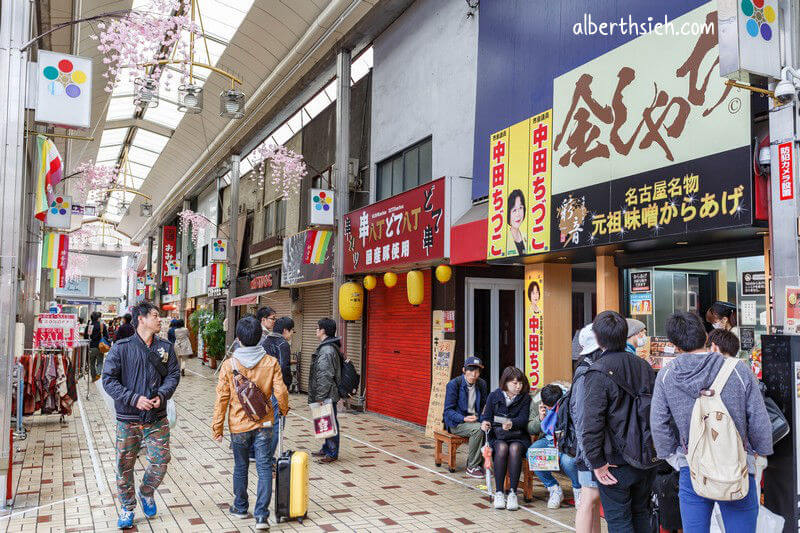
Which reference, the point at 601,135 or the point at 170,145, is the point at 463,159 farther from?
the point at 170,145

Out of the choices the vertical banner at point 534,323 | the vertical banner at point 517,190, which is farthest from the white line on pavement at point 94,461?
the vertical banner at point 517,190

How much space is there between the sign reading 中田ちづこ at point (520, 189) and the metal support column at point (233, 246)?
1452 cm

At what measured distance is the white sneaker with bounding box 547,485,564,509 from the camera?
227 inches

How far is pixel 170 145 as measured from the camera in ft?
80.1

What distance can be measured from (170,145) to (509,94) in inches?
756

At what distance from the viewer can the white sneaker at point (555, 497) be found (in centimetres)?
575

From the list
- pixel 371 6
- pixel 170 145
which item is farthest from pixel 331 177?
pixel 170 145

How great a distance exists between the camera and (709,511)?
338cm

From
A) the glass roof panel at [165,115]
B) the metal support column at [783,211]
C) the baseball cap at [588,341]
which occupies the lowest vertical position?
the baseball cap at [588,341]

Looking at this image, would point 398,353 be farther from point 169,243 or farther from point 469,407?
point 169,243

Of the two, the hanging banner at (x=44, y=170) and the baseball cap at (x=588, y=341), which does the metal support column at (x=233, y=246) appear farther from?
the baseball cap at (x=588, y=341)

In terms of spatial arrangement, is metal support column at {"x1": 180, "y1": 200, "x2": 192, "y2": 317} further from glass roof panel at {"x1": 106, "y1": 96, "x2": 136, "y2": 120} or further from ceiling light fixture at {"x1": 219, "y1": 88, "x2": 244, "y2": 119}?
ceiling light fixture at {"x1": 219, "y1": 88, "x2": 244, "y2": 119}

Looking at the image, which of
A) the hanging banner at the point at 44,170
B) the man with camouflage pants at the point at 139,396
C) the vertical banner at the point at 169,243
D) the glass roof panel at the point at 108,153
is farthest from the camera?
the vertical banner at the point at 169,243

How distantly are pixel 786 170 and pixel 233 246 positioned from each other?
18.7m
